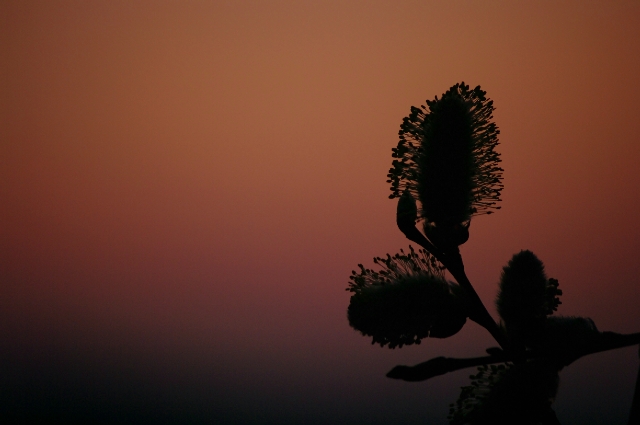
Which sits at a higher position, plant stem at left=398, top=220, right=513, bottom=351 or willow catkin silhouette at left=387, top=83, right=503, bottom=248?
willow catkin silhouette at left=387, top=83, right=503, bottom=248

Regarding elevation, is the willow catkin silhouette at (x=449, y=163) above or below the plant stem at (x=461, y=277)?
above

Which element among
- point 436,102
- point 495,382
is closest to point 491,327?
point 495,382

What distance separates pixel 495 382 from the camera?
37cm

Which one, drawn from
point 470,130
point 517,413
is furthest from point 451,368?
point 470,130

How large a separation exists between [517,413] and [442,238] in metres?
0.11

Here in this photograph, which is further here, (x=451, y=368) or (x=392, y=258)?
(x=392, y=258)

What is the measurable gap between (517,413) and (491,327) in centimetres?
5

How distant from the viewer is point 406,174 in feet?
1.37

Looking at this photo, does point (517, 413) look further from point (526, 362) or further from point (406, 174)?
point (406, 174)

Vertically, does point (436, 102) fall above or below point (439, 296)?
above

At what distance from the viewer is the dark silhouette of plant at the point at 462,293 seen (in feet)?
1.13

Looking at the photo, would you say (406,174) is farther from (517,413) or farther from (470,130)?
(517,413)

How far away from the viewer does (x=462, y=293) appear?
0.39 m

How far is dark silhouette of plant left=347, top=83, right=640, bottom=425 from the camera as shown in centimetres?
35
